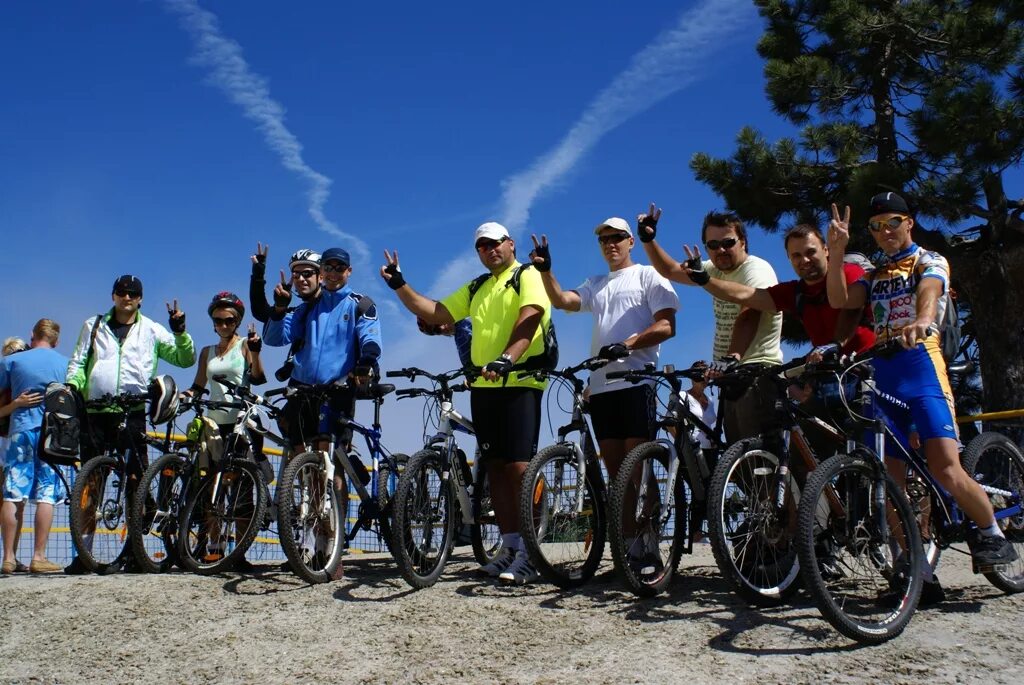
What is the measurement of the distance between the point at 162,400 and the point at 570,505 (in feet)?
9.55

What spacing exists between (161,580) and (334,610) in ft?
4.45

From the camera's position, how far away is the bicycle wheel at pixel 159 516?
636cm

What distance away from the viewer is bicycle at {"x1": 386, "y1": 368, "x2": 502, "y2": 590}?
5.33 m

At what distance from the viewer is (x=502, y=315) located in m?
5.95

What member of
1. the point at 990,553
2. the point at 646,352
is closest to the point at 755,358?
the point at 646,352

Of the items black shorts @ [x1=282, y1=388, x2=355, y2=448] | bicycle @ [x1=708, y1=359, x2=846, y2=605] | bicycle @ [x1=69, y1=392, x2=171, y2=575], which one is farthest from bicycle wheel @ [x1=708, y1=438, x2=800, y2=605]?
bicycle @ [x1=69, y1=392, x2=171, y2=575]

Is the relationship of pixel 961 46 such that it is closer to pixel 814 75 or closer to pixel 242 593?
pixel 814 75

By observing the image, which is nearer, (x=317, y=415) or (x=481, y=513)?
(x=317, y=415)

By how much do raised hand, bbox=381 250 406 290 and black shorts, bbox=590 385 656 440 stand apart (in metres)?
1.51

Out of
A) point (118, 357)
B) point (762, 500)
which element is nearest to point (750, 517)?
point (762, 500)

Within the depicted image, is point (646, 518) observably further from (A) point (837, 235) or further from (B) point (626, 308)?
(A) point (837, 235)

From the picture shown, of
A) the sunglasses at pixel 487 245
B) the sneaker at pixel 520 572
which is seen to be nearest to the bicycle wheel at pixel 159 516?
the sneaker at pixel 520 572

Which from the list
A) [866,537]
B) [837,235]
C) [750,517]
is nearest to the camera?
[866,537]

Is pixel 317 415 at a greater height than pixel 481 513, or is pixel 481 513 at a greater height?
pixel 317 415
